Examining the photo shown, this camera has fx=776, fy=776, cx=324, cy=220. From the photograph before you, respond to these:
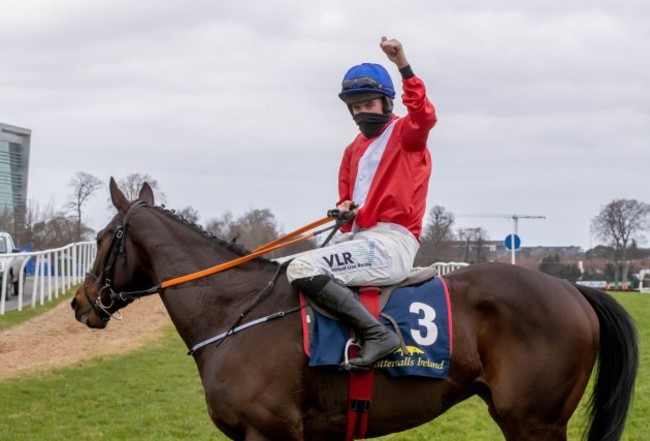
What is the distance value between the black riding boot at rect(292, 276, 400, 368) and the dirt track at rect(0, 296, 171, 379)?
8322mm

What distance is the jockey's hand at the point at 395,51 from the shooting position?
4594 millimetres

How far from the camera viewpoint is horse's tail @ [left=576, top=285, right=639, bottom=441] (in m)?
5.17

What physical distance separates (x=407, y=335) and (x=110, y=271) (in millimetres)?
2023

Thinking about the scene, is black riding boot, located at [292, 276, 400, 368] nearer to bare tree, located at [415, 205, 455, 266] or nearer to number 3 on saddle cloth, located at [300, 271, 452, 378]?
number 3 on saddle cloth, located at [300, 271, 452, 378]

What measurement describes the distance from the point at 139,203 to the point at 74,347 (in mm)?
9804

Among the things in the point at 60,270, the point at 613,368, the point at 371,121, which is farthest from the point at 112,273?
the point at 60,270

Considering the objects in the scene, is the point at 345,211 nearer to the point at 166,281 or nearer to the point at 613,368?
the point at 166,281

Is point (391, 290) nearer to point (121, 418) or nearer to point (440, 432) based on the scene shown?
point (440, 432)

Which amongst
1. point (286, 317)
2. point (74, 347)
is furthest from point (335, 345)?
point (74, 347)

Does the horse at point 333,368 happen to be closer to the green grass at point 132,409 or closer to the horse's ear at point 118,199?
the horse's ear at point 118,199

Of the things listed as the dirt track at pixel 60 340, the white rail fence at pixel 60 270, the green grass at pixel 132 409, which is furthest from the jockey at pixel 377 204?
the white rail fence at pixel 60 270

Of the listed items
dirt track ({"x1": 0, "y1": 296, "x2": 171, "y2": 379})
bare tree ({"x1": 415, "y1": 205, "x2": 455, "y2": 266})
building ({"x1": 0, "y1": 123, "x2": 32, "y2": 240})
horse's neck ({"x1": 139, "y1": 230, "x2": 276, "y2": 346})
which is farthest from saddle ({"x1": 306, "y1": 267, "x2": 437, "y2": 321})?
bare tree ({"x1": 415, "y1": 205, "x2": 455, "y2": 266})

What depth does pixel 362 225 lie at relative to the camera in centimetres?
514

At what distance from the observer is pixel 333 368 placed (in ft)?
15.6
